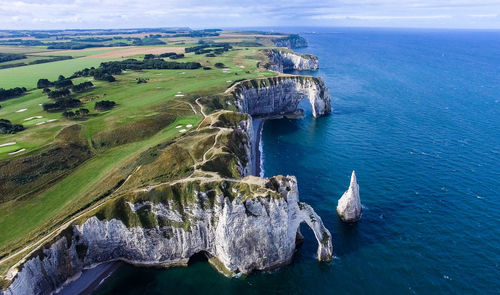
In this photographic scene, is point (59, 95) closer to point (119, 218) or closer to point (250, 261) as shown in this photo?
point (119, 218)

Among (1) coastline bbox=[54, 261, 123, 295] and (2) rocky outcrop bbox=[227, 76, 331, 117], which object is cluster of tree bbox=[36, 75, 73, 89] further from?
(1) coastline bbox=[54, 261, 123, 295]

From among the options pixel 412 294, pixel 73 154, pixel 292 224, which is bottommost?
pixel 412 294

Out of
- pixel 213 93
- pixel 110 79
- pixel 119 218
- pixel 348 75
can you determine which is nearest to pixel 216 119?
pixel 213 93

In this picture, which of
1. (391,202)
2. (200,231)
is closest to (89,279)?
(200,231)

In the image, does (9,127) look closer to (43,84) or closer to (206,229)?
(43,84)

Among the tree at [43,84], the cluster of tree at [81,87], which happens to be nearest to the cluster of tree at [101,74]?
the cluster of tree at [81,87]
